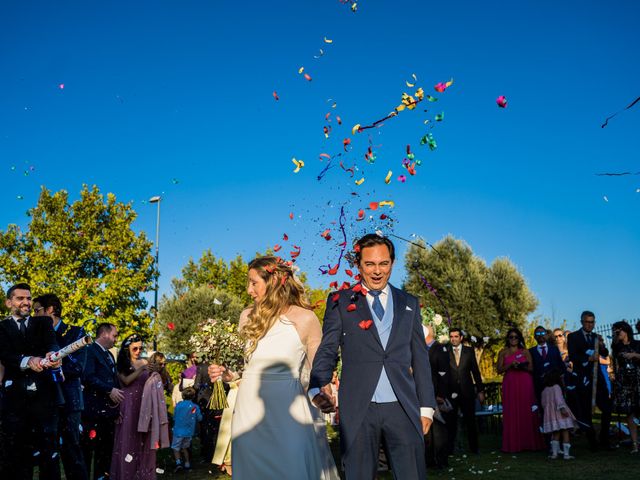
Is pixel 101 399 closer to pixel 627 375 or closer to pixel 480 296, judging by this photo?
pixel 627 375

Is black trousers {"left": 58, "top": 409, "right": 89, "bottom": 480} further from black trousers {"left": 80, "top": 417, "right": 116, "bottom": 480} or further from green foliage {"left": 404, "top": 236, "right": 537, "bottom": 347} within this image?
green foliage {"left": 404, "top": 236, "right": 537, "bottom": 347}

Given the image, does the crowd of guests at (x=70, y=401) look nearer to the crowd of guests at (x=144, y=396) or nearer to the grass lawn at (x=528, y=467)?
the crowd of guests at (x=144, y=396)

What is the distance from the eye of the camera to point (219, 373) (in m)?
5.56

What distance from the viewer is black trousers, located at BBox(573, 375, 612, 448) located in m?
11.2

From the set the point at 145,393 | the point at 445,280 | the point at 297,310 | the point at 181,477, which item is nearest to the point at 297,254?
the point at 297,310

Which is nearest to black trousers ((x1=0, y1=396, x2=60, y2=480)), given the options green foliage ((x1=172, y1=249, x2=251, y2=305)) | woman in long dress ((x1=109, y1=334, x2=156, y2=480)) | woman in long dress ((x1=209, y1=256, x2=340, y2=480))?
woman in long dress ((x1=109, y1=334, x2=156, y2=480))

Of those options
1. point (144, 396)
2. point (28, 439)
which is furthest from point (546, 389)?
point (28, 439)

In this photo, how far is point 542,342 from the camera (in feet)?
39.2

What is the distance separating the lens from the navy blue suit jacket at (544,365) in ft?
37.7

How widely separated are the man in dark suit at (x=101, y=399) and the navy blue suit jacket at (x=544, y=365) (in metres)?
7.88

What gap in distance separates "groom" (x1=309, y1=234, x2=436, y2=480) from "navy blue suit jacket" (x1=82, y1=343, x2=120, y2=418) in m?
5.01

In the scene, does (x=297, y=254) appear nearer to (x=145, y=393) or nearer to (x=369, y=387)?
(x=369, y=387)

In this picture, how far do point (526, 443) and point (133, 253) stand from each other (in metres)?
28.9

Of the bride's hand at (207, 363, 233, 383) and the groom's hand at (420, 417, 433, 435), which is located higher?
the bride's hand at (207, 363, 233, 383)
